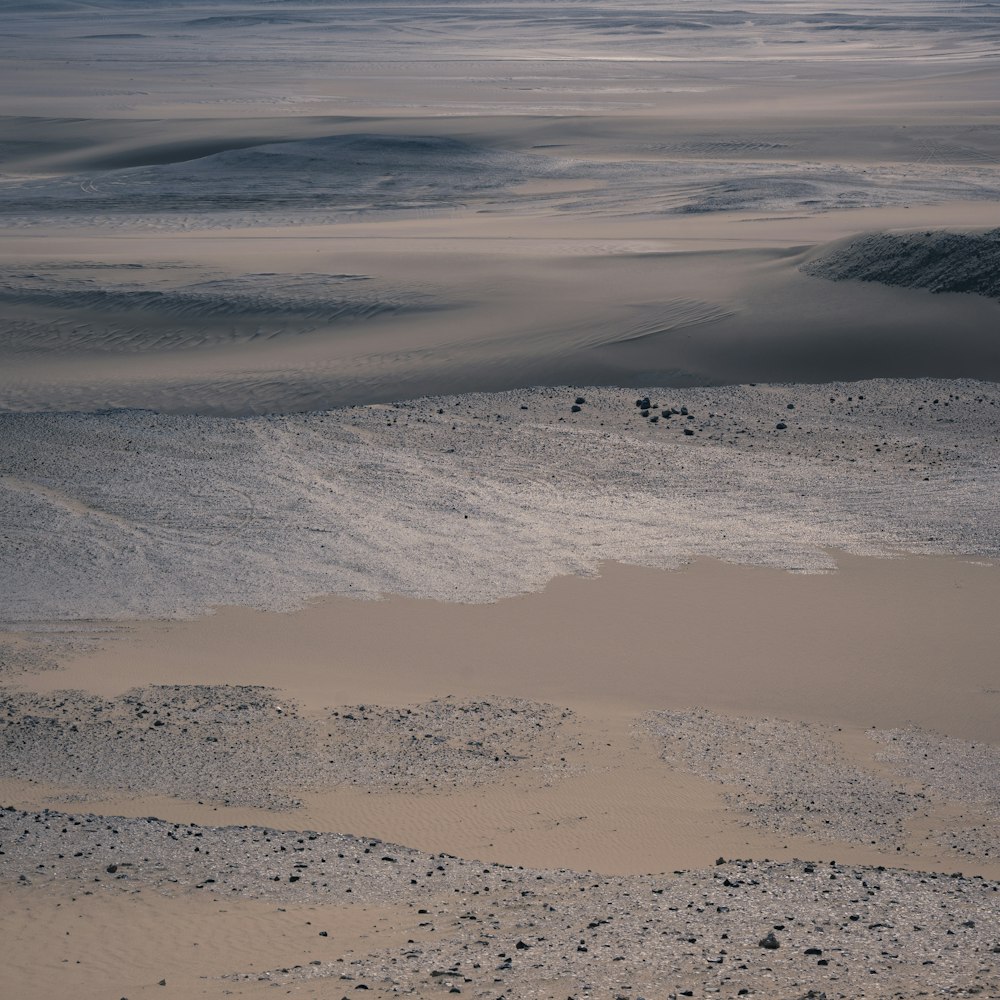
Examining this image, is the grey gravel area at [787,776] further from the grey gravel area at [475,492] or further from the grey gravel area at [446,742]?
the grey gravel area at [475,492]

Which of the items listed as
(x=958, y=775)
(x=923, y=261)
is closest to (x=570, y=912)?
(x=958, y=775)

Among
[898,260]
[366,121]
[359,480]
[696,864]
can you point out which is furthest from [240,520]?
[366,121]

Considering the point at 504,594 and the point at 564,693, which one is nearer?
the point at 564,693

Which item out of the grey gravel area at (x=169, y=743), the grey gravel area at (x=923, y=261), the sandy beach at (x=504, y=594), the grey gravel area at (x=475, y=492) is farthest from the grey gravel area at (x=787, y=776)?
the grey gravel area at (x=923, y=261)

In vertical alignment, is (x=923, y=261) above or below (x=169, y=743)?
above

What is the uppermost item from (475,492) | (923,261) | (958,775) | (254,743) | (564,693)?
(923,261)

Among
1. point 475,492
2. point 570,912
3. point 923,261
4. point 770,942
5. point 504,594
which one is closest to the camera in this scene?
point 770,942

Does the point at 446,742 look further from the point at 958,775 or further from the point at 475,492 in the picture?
the point at 475,492

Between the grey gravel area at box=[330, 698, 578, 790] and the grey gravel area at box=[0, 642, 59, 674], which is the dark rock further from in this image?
the grey gravel area at box=[0, 642, 59, 674]
